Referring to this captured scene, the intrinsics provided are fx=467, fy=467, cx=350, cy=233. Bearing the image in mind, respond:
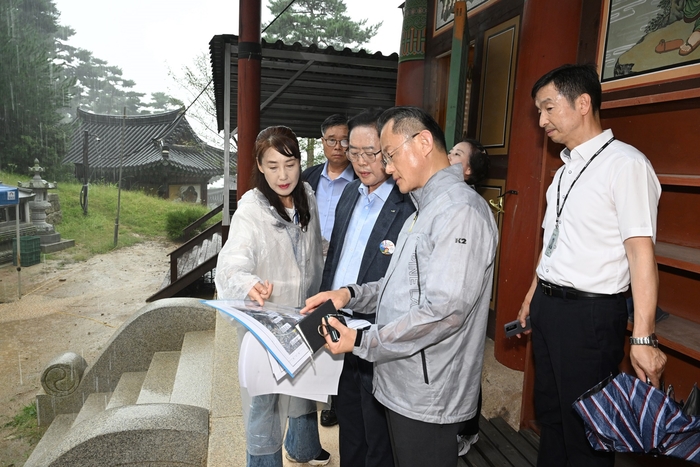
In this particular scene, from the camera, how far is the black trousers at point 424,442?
159cm

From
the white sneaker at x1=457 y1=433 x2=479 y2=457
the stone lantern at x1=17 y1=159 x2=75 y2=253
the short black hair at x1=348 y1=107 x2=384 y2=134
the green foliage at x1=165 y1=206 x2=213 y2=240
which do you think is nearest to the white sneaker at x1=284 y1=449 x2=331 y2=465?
the white sneaker at x1=457 y1=433 x2=479 y2=457

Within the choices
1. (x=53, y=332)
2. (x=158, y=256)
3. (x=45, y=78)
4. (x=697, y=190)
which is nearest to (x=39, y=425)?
(x=53, y=332)

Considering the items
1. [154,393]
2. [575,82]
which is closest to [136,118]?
[154,393]

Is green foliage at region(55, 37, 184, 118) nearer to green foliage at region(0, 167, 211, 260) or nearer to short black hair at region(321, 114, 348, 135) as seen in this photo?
green foliage at region(0, 167, 211, 260)

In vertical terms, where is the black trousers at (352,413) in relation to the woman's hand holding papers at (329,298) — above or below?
below

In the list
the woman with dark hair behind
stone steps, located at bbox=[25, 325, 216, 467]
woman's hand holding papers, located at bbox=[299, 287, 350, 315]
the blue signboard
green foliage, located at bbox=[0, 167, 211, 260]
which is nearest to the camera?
woman's hand holding papers, located at bbox=[299, 287, 350, 315]

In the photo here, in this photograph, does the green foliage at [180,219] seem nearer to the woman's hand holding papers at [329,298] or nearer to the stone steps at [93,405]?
the stone steps at [93,405]

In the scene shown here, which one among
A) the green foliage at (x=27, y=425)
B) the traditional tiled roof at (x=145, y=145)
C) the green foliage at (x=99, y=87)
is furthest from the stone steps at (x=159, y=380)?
the green foliage at (x=99, y=87)

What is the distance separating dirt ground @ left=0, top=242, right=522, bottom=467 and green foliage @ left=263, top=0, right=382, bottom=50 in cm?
1337

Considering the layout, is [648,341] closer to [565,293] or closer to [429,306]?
[565,293]

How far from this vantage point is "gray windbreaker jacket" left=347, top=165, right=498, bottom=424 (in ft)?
4.70

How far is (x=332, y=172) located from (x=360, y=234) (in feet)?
4.01

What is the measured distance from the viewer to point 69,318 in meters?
13.2

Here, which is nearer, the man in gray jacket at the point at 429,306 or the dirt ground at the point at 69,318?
the man in gray jacket at the point at 429,306
